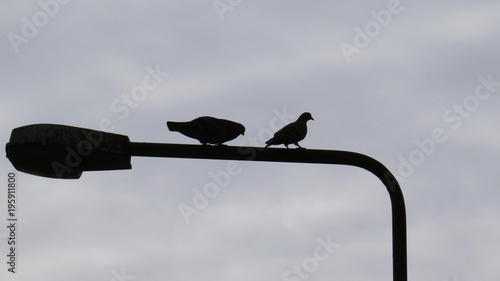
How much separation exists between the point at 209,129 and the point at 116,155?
0.71 meters

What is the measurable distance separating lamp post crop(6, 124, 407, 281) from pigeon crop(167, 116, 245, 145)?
0.10 meters

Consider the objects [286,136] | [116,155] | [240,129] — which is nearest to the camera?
[116,155]

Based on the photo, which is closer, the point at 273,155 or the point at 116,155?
the point at 116,155

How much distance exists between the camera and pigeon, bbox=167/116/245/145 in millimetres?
5387

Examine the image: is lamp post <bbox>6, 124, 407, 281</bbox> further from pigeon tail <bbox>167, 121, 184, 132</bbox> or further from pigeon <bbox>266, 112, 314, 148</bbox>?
pigeon <bbox>266, 112, 314, 148</bbox>

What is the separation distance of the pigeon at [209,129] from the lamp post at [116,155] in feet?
0.34

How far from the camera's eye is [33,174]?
5367 millimetres

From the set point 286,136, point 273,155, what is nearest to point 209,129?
point 273,155

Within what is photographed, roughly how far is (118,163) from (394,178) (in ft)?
6.10

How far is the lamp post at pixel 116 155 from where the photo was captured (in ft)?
16.1

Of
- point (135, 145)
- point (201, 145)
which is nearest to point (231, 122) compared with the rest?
point (201, 145)

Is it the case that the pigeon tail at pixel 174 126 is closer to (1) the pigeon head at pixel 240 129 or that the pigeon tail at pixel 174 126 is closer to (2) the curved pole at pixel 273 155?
(2) the curved pole at pixel 273 155

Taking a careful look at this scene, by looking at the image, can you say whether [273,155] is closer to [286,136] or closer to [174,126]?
[174,126]

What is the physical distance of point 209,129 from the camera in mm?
5426
